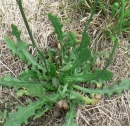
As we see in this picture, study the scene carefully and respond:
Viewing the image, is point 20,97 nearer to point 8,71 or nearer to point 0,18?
point 8,71

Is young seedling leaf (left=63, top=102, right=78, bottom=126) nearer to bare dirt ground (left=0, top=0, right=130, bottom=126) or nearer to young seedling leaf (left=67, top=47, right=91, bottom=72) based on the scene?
bare dirt ground (left=0, top=0, right=130, bottom=126)

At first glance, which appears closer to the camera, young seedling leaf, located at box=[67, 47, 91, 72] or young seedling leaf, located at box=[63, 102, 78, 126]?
young seedling leaf, located at box=[67, 47, 91, 72]

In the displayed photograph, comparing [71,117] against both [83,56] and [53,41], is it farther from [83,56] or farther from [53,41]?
[53,41]

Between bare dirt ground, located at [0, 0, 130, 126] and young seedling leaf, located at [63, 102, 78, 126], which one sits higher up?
bare dirt ground, located at [0, 0, 130, 126]

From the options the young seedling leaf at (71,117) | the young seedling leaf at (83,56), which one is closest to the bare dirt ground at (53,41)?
the young seedling leaf at (71,117)

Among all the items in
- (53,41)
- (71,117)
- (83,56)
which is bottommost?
(71,117)

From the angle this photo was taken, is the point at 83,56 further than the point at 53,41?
No

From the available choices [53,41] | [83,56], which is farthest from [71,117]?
[53,41]

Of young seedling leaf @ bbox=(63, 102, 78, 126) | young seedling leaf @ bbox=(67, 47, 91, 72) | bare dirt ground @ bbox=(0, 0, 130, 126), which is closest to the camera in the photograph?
young seedling leaf @ bbox=(67, 47, 91, 72)

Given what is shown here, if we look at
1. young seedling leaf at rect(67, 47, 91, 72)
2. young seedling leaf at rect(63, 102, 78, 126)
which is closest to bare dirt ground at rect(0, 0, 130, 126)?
young seedling leaf at rect(63, 102, 78, 126)
